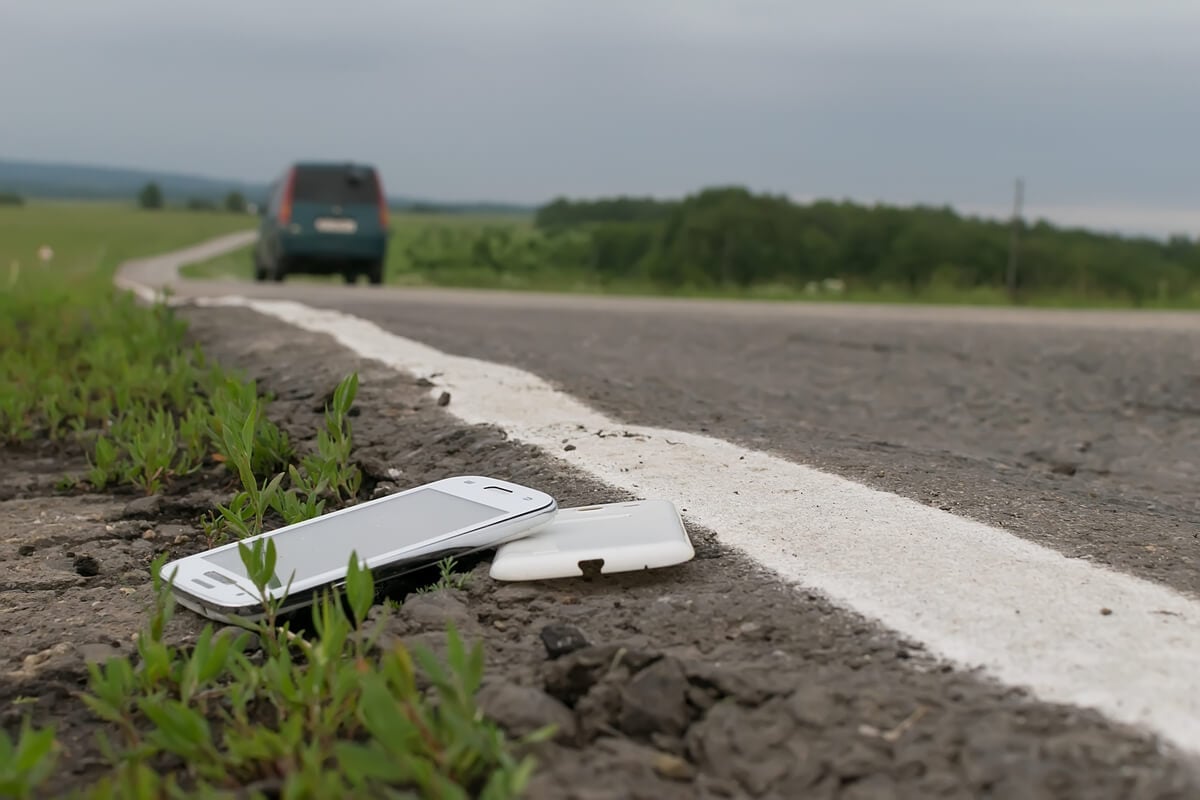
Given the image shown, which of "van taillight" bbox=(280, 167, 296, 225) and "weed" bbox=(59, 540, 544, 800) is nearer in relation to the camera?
"weed" bbox=(59, 540, 544, 800)

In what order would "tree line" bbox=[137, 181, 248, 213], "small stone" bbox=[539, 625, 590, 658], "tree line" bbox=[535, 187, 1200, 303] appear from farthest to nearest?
"tree line" bbox=[137, 181, 248, 213], "tree line" bbox=[535, 187, 1200, 303], "small stone" bbox=[539, 625, 590, 658]

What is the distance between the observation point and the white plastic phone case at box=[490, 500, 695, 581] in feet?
7.87

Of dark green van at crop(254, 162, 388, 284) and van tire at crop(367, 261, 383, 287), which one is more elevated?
dark green van at crop(254, 162, 388, 284)

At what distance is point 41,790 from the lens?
5.98 ft

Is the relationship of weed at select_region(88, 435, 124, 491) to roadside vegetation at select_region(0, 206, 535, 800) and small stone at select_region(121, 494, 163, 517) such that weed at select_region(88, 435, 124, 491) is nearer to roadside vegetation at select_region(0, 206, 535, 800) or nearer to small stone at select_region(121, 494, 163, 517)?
small stone at select_region(121, 494, 163, 517)

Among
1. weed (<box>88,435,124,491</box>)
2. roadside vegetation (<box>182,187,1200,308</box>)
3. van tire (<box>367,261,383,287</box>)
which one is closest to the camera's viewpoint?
weed (<box>88,435,124,491</box>)

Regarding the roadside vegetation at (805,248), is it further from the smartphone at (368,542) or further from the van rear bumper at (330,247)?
the smartphone at (368,542)

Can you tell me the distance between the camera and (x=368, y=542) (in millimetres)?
A: 2574

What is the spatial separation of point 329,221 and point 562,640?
15.7m

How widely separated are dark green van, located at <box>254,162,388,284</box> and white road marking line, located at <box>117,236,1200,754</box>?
45.5ft

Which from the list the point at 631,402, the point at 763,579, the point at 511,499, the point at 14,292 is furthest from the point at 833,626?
the point at 14,292

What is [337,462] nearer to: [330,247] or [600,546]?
[600,546]

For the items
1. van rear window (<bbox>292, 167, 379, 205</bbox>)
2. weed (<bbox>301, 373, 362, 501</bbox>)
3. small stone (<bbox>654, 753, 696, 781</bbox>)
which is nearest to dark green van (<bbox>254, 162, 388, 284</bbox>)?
van rear window (<bbox>292, 167, 379, 205</bbox>)

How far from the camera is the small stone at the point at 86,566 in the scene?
304 centimetres
